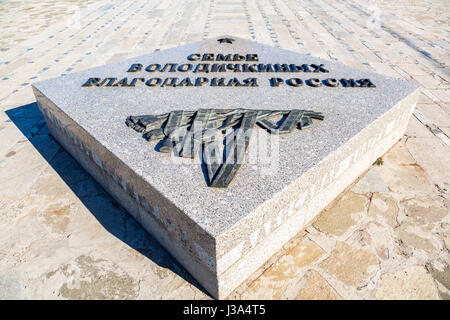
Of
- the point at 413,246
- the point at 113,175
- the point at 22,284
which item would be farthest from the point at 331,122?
the point at 22,284

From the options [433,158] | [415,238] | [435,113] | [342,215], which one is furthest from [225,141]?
Answer: [435,113]

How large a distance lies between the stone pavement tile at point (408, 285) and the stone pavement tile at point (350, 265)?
0.38ft

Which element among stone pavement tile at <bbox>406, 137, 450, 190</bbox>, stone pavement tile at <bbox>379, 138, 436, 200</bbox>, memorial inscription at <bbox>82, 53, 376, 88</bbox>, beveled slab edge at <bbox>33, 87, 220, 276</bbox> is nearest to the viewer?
beveled slab edge at <bbox>33, 87, 220, 276</bbox>

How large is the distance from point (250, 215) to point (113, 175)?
4.90ft

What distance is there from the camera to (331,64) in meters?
4.48

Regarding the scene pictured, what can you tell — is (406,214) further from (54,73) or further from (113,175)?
(54,73)

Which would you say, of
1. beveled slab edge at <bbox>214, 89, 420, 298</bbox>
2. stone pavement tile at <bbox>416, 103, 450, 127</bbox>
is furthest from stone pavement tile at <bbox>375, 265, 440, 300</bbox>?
stone pavement tile at <bbox>416, 103, 450, 127</bbox>

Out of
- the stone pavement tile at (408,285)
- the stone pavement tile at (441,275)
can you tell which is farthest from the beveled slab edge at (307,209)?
the stone pavement tile at (441,275)

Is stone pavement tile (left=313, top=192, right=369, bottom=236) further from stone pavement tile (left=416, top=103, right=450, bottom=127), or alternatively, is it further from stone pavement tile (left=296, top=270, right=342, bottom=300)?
stone pavement tile (left=416, top=103, right=450, bottom=127)

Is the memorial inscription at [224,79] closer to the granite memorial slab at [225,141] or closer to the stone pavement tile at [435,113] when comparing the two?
the granite memorial slab at [225,141]

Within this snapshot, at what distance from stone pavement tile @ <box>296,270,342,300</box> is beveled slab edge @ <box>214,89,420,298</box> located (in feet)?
1.23

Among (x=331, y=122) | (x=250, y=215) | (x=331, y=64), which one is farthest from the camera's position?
(x=331, y=64)

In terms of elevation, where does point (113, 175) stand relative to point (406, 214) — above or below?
above

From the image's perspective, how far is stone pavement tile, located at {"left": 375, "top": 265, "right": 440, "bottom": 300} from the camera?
7.41 ft
